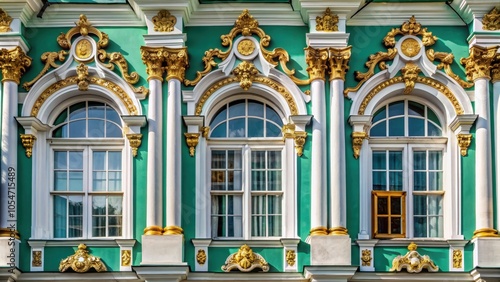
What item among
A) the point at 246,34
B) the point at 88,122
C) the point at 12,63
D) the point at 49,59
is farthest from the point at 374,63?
the point at 12,63

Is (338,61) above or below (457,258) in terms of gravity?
above

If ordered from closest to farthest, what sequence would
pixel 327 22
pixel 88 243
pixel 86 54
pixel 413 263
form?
pixel 413 263
pixel 88 243
pixel 327 22
pixel 86 54

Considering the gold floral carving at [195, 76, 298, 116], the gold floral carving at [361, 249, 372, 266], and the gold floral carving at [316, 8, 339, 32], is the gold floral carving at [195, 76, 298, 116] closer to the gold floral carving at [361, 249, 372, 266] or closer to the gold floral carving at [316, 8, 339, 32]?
the gold floral carving at [316, 8, 339, 32]

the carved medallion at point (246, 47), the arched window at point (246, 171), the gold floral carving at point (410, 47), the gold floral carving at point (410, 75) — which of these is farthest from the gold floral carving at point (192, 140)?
the gold floral carving at point (410, 47)

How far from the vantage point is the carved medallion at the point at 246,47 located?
30.7 metres

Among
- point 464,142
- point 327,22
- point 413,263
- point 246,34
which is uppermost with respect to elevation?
point 327,22

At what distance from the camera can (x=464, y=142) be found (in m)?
30.2

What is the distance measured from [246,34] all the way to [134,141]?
3077 millimetres

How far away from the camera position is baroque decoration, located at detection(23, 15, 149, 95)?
3058 centimetres

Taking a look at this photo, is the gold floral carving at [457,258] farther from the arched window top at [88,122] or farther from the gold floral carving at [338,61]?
the arched window top at [88,122]

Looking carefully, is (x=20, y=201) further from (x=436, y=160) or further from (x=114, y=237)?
(x=436, y=160)

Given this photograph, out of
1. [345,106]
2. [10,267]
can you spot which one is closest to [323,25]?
[345,106]

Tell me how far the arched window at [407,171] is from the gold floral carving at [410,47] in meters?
0.99

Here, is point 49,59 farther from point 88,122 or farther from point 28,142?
point 28,142
